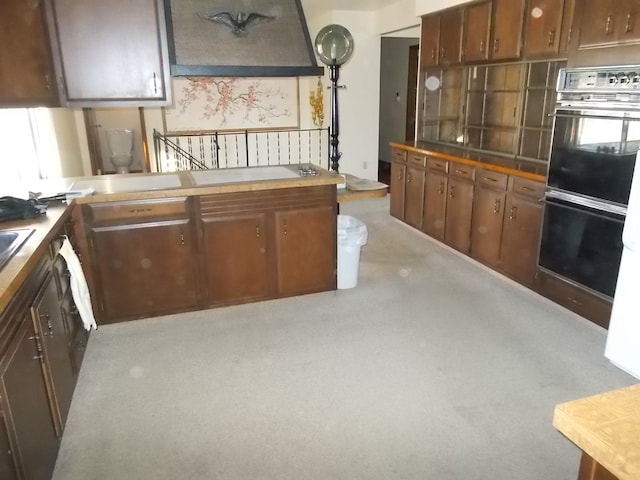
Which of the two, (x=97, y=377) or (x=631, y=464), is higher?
(x=631, y=464)

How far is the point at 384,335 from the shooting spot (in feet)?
9.98

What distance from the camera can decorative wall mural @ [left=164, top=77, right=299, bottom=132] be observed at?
6848 millimetres

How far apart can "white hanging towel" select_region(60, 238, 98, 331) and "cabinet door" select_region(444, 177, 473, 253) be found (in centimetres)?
312

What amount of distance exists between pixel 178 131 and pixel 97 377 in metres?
4.98

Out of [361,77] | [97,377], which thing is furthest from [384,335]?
[361,77]

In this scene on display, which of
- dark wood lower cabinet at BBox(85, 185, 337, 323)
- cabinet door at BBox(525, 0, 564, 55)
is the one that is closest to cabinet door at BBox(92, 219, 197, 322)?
dark wood lower cabinet at BBox(85, 185, 337, 323)

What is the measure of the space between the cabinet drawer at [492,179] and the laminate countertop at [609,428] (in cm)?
304

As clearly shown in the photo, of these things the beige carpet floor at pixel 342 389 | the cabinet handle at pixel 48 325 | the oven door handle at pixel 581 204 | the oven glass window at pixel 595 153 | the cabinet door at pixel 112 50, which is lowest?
the beige carpet floor at pixel 342 389

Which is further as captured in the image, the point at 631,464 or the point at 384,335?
the point at 384,335

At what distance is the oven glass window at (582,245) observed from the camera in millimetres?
2861

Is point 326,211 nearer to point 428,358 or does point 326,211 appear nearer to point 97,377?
point 428,358

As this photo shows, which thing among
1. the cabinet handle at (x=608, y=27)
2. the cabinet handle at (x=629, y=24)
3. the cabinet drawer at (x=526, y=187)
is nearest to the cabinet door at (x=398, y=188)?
the cabinet drawer at (x=526, y=187)

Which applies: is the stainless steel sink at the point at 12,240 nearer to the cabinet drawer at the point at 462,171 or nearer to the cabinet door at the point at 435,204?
the cabinet drawer at the point at 462,171

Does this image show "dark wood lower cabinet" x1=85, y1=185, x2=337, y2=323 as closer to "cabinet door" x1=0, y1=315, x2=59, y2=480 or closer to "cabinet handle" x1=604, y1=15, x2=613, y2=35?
"cabinet door" x1=0, y1=315, x2=59, y2=480
